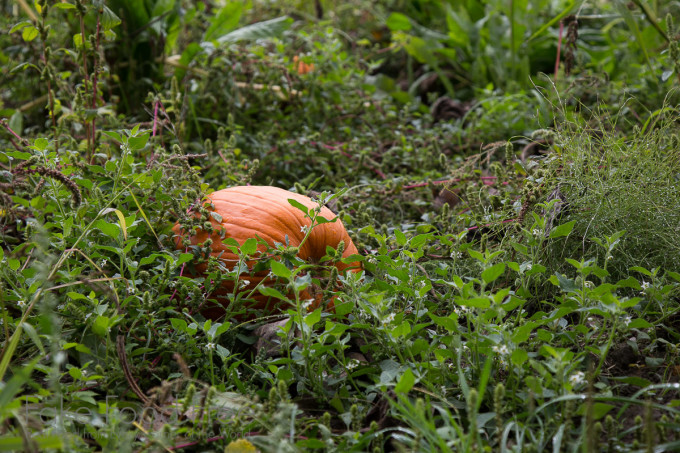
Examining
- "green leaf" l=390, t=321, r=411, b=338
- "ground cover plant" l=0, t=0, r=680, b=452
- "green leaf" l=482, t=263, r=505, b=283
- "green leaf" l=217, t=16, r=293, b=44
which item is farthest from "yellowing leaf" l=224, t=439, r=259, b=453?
"green leaf" l=217, t=16, r=293, b=44

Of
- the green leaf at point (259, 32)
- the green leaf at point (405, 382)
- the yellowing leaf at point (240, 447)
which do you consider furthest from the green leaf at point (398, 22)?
the yellowing leaf at point (240, 447)

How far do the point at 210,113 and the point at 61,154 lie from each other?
1.27 metres

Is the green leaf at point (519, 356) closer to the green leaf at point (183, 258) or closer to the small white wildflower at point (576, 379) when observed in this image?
the small white wildflower at point (576, 379)

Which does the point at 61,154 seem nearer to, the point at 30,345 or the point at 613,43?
the point at 30,345

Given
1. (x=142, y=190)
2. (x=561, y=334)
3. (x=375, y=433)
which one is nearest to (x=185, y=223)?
(x=142, y=190)

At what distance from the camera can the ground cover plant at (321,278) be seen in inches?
56.9

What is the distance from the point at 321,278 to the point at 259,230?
11.9 inches

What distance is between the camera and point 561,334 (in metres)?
1.65

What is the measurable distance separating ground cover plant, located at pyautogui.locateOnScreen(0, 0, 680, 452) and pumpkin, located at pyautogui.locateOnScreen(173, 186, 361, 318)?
0.8 inches

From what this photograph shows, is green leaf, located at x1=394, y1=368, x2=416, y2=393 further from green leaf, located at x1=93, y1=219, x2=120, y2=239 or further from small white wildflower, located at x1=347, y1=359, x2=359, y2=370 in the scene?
green leaf, located at x1=93, y1=219, x2=120, y2=239

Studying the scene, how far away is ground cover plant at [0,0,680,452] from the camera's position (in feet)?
4.74

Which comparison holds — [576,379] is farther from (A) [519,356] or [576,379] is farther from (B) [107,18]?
(B) [107,18]

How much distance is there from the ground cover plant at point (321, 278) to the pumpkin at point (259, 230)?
0.07ft

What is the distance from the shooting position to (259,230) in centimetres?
216
